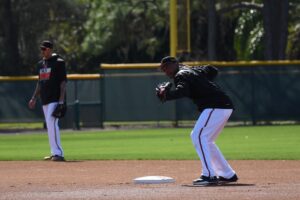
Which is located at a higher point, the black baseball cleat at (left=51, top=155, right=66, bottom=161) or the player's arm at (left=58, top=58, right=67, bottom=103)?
the player's arm at (left=58, top=58, right=67, bottom=103)

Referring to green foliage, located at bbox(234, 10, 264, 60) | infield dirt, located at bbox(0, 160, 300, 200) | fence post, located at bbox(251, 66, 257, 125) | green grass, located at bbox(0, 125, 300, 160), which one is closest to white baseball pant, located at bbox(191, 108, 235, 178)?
infield dirt, located at bbox(0, 160, 300, 200)

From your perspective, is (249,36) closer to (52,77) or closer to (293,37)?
(293,37)

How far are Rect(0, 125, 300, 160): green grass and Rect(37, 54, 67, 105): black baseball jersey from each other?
146 centimetres

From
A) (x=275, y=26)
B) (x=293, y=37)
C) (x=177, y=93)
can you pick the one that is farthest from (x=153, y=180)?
(x=293, y=37)

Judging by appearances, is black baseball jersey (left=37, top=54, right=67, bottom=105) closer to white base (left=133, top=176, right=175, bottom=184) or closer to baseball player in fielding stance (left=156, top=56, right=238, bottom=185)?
white base (left=133, top=176, right=175, bottom=184)

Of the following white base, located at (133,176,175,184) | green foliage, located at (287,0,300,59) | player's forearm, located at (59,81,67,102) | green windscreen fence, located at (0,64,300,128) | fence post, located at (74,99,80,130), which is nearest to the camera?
white base, located at (133,176,175,184)

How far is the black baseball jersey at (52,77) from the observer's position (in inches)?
674

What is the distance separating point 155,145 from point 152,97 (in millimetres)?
10423

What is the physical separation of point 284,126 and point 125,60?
2159 cm

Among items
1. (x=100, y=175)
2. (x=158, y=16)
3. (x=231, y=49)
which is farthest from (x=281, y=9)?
(x=100, y=175)

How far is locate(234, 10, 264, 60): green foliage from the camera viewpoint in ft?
138

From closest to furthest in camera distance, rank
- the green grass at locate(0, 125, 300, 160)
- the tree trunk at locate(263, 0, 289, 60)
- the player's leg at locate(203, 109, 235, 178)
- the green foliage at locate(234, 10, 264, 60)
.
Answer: the player's leg at locate(203, 109, 235, 178) < the green grass at locate(0, 125, 300, 160) < the tree trunk at locate(263, 0, 289, 60) < the green foliage at locate(234, 10, 264, 60)

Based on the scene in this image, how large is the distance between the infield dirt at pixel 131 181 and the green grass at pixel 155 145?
147 centimetres

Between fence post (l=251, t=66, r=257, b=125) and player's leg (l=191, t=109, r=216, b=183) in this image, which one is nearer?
player's leg (l=191, t=109, r=216, b=183)
